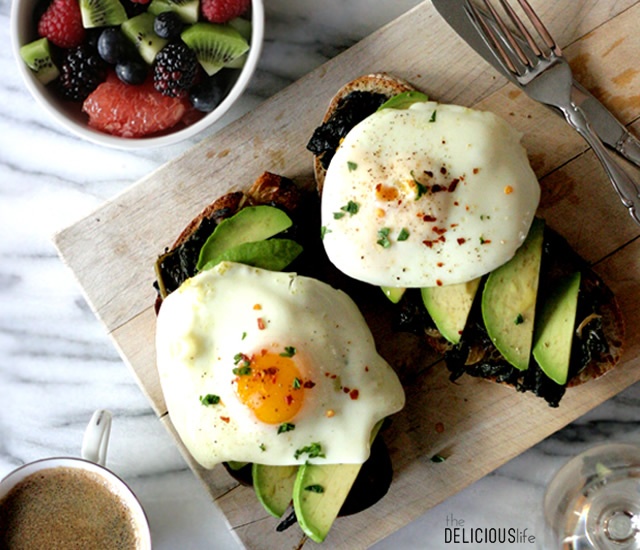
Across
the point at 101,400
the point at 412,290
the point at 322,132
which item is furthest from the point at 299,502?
the point at 322,132

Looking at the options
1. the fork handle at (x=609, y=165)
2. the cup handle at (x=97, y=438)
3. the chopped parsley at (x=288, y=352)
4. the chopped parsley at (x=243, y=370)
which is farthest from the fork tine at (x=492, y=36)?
the cup handle at (x=97, y=438)

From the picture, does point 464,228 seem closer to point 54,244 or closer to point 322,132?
point 322,132

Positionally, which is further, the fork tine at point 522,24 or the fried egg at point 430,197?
the fork tine at point 522,24

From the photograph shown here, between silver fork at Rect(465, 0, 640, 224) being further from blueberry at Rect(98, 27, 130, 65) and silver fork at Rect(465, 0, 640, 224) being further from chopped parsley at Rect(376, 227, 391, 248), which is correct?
blueberry at Rect(98, 27, 130, 65)

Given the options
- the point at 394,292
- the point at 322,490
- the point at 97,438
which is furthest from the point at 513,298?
the point at 97,438

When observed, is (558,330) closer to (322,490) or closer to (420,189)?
(420,189)

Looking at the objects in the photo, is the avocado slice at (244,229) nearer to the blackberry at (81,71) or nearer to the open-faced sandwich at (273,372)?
the open-faced sandwich at (273,372)
